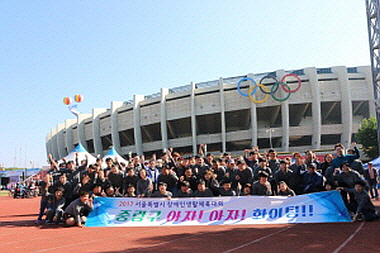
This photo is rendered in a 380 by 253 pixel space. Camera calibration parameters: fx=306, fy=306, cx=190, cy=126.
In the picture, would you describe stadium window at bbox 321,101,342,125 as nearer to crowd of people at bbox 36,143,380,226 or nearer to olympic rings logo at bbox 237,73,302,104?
olympic rings logo at bbox 237,73,302,104

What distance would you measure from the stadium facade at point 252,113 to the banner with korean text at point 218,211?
111ft

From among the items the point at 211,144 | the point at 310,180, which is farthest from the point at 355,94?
the point at 310,180

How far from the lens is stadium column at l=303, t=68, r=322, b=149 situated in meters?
39.7

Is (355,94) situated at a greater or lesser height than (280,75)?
lesser

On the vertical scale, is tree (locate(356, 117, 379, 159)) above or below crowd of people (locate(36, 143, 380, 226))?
above

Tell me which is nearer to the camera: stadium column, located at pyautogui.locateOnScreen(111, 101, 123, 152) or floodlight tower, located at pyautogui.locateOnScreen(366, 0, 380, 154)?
floodlight tower, located at pyautogui.locateOnScreen(366, 0, 380, 154)

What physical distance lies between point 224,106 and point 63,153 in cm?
3784

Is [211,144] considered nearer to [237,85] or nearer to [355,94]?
[237,85]

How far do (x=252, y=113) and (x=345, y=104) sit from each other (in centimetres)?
1209

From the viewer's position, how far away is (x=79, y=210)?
26.4 ft

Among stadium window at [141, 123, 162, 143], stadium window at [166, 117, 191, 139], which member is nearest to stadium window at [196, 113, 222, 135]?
stadium window at [166, 117, 191, 139]

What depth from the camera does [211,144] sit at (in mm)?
46625

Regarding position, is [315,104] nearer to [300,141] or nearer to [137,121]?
[300,141]

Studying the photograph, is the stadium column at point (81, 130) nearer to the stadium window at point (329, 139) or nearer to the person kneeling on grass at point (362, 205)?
the stadium window at point (329, 139)
